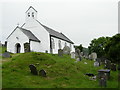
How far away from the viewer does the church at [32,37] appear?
110 ft

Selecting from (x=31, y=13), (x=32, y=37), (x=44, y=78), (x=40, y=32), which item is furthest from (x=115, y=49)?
(x=31, y=13)

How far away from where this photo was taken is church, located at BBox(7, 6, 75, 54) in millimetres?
33416

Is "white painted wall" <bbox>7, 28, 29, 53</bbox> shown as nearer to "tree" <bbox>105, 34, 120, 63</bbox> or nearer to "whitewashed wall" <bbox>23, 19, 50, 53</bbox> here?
"whitewashed wall" <bbox>23, 19, 50, 53</bbox>

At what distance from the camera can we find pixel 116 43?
44.0 feet

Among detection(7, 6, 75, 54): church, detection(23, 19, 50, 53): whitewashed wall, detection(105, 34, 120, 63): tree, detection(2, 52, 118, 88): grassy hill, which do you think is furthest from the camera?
detection(23, 19, 50, 53): whitewashed wall

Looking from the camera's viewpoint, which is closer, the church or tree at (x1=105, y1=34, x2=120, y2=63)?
tree at (x1=105, y1=34, x2=120, y2=63)

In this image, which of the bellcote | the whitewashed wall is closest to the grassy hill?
the whitewashed wall

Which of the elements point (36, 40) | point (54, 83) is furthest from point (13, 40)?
point (54, 83)

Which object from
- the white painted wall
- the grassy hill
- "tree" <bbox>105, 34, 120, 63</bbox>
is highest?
the white painted wall

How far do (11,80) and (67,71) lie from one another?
4.64m

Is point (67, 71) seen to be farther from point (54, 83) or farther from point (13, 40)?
point (13, 40)

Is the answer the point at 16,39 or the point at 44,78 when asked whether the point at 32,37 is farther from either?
the point at 44,78

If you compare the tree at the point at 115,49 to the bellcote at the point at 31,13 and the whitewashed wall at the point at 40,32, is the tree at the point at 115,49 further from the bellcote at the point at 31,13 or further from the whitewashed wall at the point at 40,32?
the bellcote at the point at 31,13

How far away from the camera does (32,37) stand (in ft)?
116
